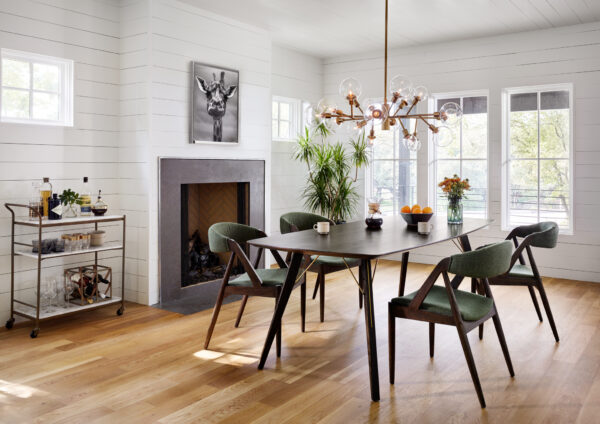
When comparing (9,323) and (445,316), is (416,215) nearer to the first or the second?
(445,316)

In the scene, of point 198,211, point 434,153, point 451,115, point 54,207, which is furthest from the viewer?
point 434,153

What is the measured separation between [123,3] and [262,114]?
69.0 inches

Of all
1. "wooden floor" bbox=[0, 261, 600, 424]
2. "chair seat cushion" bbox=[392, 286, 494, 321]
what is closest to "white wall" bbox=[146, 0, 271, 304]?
"wooden floor" bbox=[0, 261, 600, 424]

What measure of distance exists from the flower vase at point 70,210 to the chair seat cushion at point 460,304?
2.72 meters

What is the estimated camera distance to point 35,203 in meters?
4.05

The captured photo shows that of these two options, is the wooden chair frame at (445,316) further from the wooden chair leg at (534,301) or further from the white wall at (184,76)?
the white wall at (184,76)

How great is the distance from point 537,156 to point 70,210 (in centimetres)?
490

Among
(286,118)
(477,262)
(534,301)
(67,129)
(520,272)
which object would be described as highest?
(286,118)

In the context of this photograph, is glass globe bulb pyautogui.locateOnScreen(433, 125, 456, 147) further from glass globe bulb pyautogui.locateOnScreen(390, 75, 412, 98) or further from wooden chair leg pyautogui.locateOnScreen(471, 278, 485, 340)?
glass globe bulb pyautogui.locateOnScreen(390, 75, 412, 98)

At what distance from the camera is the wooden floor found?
8.73ft

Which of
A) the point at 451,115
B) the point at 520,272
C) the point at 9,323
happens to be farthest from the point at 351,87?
the point at 9,323

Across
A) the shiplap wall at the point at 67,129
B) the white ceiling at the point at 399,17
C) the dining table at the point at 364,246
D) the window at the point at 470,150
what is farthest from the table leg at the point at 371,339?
the window at the point at 470,150

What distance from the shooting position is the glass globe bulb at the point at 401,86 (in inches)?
147

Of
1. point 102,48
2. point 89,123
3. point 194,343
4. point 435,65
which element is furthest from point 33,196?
point 435,65
